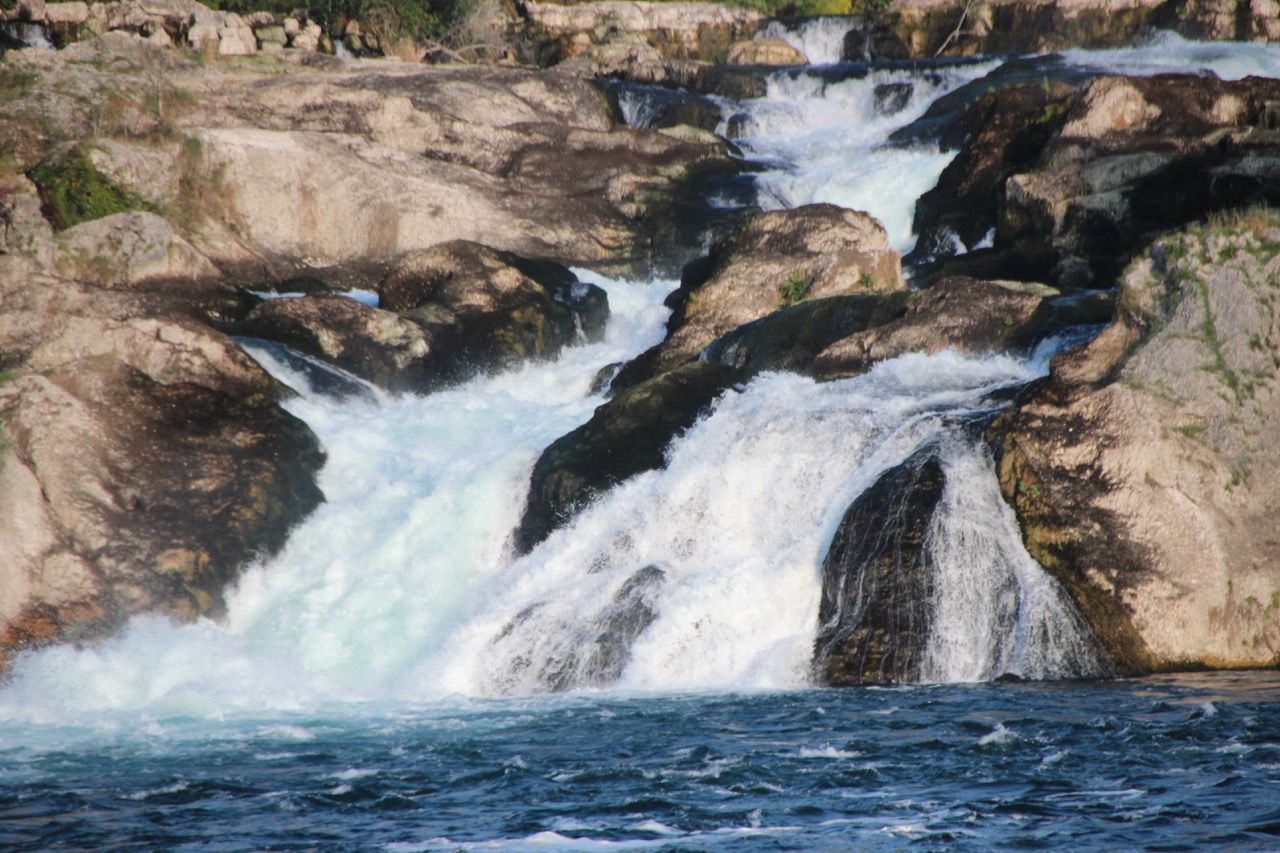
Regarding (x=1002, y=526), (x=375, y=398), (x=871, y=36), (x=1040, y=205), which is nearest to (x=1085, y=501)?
(x=1002, y=526)

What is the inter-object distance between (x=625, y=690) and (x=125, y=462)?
8643 mm

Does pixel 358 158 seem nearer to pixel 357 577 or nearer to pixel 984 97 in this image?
pixel 357 577

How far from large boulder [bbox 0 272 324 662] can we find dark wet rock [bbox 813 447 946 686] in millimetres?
8614

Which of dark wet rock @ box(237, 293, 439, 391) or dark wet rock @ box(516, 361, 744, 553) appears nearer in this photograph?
dark wet rock @ box(516, 361, 744, 553)

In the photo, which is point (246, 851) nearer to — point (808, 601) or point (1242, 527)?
point (808, 601)

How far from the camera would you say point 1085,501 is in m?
11.3

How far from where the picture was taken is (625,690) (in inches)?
462

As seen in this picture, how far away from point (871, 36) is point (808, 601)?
3231 cm

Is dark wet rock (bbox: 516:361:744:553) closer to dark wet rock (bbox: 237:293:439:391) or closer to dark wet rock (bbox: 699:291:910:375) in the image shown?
dark wet rock (bbox: 699:291:910:375)

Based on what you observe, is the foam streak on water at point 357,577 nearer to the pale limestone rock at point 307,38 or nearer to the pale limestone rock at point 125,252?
the pale limestone rock at point 125,252

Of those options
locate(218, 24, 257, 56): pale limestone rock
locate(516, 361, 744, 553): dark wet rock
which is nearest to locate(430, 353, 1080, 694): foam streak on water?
locate(516, 361, 744, 553): dark wet rock

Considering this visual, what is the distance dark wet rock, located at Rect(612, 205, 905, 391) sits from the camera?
20.6 meters

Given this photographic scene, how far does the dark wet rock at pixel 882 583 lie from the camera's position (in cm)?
1128

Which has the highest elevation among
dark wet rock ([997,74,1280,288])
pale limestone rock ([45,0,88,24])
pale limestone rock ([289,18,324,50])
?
pale limestone rock ([289,18,324,50])
